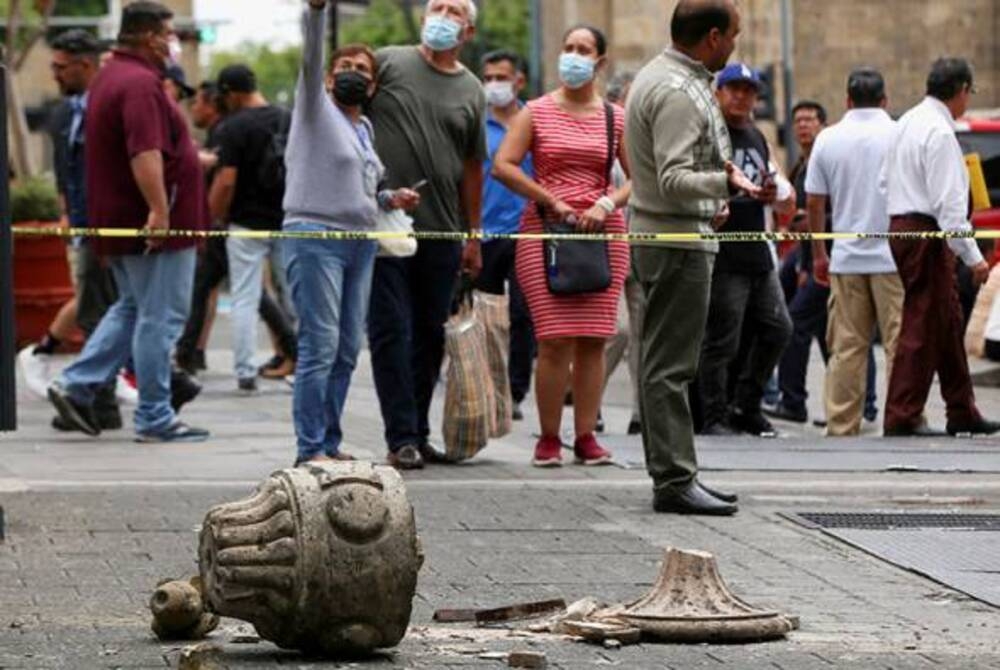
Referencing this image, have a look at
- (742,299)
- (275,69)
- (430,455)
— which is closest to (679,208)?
(430,455)

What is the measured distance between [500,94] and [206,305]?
12.8 feet

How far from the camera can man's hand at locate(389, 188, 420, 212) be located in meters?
11.8

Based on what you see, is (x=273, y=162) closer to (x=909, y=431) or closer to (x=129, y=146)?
(x=129, y=146)

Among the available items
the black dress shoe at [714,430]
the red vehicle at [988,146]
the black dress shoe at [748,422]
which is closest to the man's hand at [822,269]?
the black dress shoe at [748,422]

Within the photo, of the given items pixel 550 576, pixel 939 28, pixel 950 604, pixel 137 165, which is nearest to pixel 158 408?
pixel 137 165

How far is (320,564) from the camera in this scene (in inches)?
285

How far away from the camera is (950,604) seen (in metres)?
8.39

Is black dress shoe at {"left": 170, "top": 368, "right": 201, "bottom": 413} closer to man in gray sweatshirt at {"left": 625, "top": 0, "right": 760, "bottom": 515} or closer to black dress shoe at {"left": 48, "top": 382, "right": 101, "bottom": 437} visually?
black dress shoe at {"left": 48, "top": 382, "right": 101, "bottom": 437}

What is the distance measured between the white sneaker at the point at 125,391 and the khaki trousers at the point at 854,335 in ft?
12.5

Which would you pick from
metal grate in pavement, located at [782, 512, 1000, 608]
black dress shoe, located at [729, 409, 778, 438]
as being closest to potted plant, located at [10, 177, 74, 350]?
black dress shoe, located at [729, 409, 778, 438]

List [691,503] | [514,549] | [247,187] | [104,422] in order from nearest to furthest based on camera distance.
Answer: [514,549]
[691,503]
[104,422]
[247,187]

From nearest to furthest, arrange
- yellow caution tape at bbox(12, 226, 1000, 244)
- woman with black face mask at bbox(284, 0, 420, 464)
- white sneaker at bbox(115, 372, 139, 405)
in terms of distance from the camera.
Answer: yellow caution tape at bbox(12, 226, 1000, 244) < woman with black face mask at bbox(284, 0, 420, 464) < white sneaker at bbox(115, 372, 139, 405)

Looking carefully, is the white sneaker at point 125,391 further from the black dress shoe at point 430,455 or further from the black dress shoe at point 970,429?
the black dress shoe at point 970,429

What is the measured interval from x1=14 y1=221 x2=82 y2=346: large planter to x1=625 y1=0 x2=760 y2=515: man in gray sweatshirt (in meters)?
8.17
